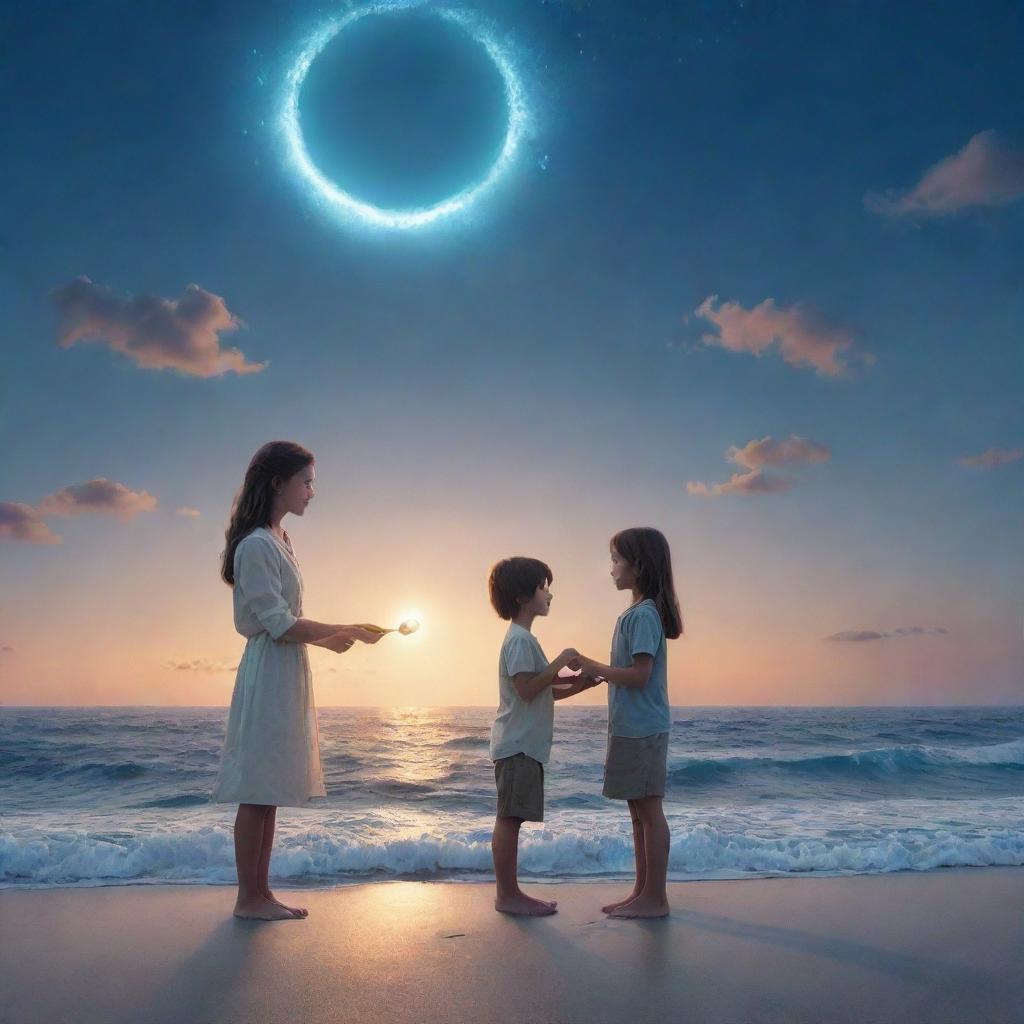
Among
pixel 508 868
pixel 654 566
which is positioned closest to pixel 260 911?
pixel 508 868

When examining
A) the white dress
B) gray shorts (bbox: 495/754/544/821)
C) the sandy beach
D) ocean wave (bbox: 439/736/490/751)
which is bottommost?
the sandy beach

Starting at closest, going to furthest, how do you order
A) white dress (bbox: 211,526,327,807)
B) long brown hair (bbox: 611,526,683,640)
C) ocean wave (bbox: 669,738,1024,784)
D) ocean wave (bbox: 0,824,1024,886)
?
white dress (bbox: 211,526,327,807)
long brown hair (bbox: 611,526,683,640)
ocean wave (bbox: 0,824,1024,886)
ocean wave (bbox: 669,738,1024,784)

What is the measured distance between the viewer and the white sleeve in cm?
344

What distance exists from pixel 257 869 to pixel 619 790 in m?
1.61

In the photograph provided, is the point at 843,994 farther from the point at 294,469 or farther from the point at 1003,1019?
the point at 294,469

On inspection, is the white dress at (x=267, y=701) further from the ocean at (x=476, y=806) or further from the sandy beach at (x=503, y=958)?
the ocean at (x=476, y=806)

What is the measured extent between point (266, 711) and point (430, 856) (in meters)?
1.85

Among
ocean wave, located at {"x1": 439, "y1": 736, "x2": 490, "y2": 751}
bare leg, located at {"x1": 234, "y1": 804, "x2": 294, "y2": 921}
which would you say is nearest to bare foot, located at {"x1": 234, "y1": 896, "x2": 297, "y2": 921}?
bare leg, located at {"x1": 234, "y1": 804, "x2": 294, "y2": 921}

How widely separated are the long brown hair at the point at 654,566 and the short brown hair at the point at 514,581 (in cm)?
41

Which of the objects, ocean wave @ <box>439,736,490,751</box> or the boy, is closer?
the boy

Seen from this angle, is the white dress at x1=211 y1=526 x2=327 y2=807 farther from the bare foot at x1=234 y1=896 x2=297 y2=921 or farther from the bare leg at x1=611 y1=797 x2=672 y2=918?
the bare leg at x1=611 y1=797 x2=672 y2=918

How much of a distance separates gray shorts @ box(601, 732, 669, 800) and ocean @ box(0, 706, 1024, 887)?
1207 millimetres

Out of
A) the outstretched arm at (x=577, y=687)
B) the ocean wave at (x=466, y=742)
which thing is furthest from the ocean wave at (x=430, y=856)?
the ocean wave at (x=466, y=742)

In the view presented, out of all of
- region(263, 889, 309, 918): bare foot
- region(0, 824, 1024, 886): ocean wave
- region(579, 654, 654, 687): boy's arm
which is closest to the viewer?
region(263, 889, 309, 918): bare foot
